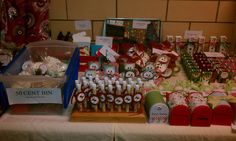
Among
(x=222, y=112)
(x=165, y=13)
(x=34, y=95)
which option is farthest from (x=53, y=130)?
(x=165, y=13)

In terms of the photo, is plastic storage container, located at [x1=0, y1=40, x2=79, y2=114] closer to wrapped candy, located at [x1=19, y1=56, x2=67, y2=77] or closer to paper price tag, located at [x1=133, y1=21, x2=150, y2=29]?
wrapped candy, located at [x1=19, y1=56, x2=67, y2=77]

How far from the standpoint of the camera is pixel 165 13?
4.43ft

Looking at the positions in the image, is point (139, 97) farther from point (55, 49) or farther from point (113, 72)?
point (55, 49)

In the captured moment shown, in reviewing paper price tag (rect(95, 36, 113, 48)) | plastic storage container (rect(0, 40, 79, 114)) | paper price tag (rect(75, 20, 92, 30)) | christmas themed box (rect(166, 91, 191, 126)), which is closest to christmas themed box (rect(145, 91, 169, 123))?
christmas themed box (rect(166, 91, 191, 126))

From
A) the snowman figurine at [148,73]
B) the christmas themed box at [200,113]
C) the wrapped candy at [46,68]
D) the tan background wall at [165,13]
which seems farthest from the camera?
the tan background wall at [165,13]

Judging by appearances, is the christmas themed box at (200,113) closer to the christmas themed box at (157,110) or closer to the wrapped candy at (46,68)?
the christmas themed box at (157,110)

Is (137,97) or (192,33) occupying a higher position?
(192,33)

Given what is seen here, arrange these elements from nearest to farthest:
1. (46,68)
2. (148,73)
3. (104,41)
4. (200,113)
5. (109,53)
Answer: (200,113) < (46,68) < (148,73) < (109,53) < (104,41)

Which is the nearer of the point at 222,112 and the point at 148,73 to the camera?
the point at 222,112

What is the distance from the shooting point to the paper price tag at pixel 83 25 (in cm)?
138

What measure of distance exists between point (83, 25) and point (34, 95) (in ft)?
2.01

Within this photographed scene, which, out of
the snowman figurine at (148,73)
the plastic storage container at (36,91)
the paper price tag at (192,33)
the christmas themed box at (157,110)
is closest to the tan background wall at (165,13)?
the paper price tag at (192,33)

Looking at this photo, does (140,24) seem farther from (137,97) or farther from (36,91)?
(36,91)

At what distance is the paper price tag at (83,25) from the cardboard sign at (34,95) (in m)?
0.60
